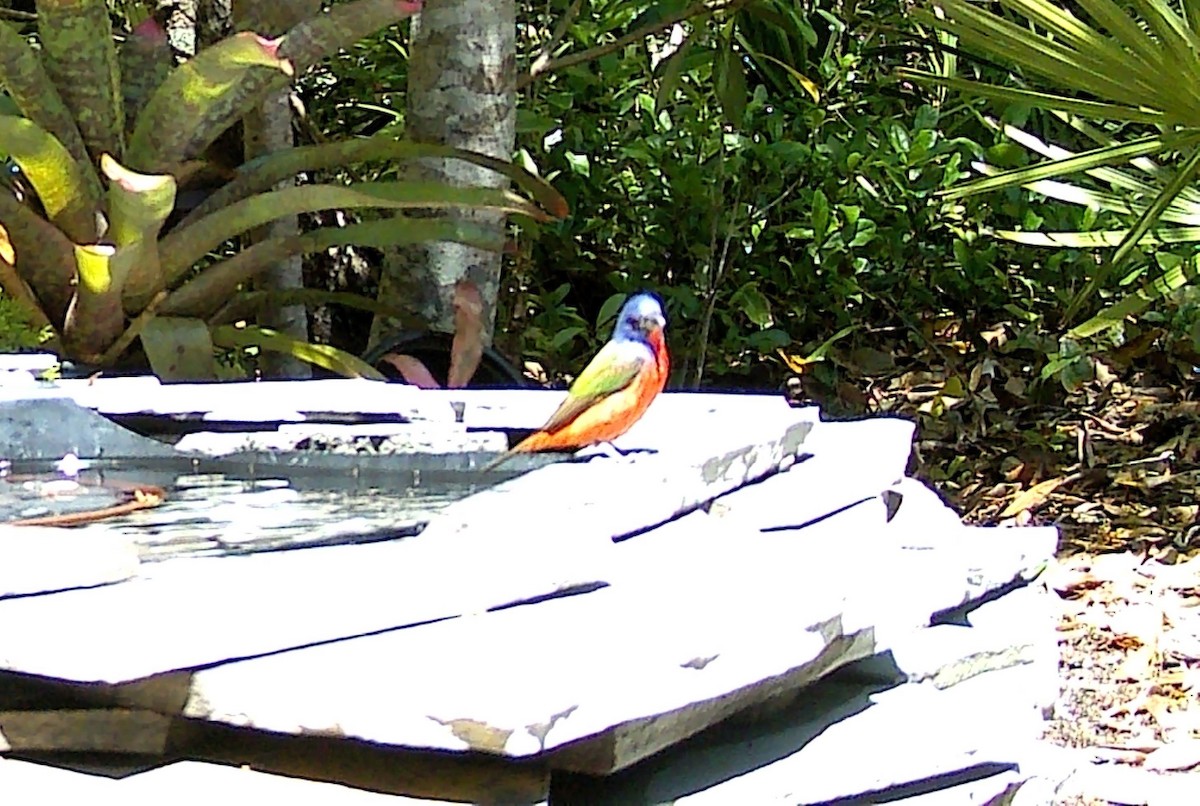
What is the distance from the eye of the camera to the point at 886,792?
4.01ft

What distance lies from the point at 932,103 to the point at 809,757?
3610 millimetres

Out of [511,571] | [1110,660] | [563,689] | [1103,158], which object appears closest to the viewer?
[563,689]

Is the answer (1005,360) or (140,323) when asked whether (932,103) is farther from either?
(140,323)

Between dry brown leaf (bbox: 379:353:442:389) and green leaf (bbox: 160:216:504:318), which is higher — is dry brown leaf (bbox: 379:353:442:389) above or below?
below

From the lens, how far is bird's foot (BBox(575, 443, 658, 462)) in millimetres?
1425

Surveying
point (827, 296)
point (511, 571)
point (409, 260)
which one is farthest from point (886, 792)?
point (827, 296)

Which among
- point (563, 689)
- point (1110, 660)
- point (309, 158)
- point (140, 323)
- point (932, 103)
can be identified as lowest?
point (1110, 660)

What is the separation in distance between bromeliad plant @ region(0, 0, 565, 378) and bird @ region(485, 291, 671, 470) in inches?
27.2

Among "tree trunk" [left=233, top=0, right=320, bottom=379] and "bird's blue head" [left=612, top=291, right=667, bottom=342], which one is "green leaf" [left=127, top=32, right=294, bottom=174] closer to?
"tree trunk" [left=233, top=0, right=320, bottom=379]

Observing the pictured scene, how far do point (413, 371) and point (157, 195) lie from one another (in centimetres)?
52

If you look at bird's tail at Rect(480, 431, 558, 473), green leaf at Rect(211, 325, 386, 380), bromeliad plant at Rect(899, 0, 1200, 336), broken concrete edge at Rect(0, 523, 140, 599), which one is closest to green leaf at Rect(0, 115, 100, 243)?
green leaf at Rect(211, 325, 386, 380)

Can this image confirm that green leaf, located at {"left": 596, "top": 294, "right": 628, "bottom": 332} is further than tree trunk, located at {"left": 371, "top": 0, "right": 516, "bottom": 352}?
Yes

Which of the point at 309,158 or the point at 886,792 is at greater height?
the point at 309,158

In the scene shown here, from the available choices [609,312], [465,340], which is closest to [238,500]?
[465,340]
